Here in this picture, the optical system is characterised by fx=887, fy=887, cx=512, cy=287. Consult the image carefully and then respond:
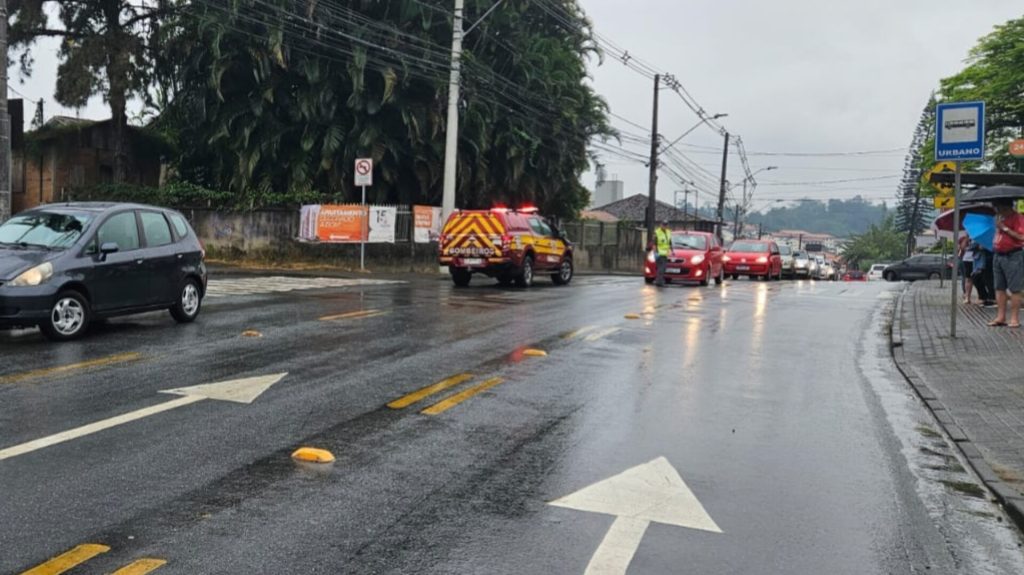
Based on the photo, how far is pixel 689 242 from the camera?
26.1m

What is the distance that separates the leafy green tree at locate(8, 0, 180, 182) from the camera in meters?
27.6

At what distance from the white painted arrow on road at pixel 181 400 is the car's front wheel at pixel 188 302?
14.1ft

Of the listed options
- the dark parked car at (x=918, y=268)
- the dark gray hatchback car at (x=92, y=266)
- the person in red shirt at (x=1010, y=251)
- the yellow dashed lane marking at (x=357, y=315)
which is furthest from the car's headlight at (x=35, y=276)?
the dark parked car at (x=918, y=268)

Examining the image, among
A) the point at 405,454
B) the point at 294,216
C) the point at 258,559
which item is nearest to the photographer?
the point at 258,559

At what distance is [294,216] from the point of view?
2767 cm

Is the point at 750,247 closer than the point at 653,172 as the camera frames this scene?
Yes

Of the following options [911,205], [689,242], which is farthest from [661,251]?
[911,205]

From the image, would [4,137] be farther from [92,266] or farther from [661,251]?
[661,251]

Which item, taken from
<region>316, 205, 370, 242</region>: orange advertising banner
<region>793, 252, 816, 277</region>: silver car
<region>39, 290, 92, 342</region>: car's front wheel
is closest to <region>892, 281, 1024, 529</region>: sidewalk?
<region>39, 290, 92, 342</region>: car's front wheel

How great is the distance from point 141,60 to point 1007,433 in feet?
92.4

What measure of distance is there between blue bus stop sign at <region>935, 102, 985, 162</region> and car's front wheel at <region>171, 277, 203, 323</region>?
10066 millimetres

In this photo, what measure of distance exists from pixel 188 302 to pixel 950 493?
31.8 feet

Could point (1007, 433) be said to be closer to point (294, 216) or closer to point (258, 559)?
point (258, 559)

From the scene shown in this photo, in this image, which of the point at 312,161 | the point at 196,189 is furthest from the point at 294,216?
the point at 196,189
